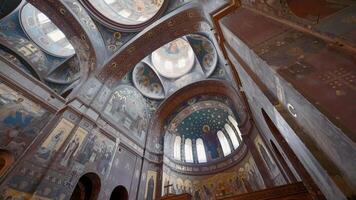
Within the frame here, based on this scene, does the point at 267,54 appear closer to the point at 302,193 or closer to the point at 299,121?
the point at 299,121

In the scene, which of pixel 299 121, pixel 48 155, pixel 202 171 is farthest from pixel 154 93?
pixel 299 121

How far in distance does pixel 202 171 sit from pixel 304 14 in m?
9.30

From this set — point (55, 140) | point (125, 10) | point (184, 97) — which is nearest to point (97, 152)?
point (55, 140)

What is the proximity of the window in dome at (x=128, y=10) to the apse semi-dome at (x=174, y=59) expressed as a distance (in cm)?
296

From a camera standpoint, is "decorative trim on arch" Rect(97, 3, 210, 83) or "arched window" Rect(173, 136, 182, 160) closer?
"decorative trim on arch" Rect(97, 3, 210, 83)

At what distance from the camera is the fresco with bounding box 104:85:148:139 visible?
8.98m

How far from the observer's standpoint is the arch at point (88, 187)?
6477mm

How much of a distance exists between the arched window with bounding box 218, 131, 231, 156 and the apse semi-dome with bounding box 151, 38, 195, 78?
5.38m

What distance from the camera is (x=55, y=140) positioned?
5891mm

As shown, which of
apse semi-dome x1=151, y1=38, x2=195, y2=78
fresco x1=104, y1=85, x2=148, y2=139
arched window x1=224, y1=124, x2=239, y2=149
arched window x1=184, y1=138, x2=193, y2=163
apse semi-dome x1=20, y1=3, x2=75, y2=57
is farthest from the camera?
apse semi-dome x1=151, y1=38, x2=195, y2=78

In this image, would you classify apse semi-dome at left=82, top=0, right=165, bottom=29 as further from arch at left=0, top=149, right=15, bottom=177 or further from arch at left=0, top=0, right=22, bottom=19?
arch at left=0, top=149, right=15, bottom=177

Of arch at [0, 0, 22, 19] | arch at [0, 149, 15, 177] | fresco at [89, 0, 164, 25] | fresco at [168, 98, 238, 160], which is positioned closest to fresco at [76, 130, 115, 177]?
arch at [0, 149, 15, 177]

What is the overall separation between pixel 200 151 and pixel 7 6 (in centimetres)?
1381

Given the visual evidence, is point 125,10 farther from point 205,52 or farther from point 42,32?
point 205,52
